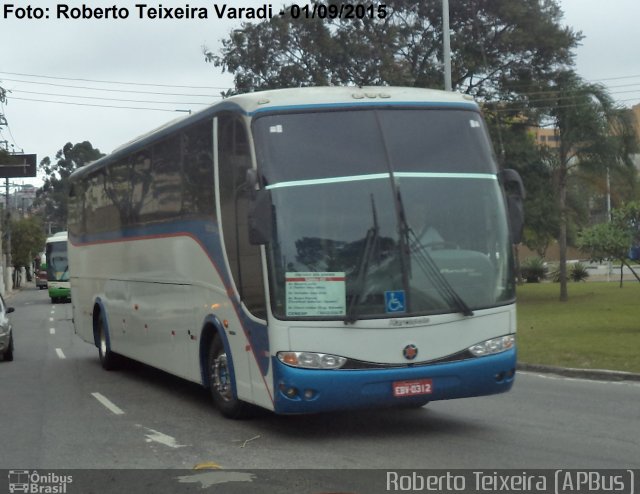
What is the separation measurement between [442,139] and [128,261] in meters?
6.65

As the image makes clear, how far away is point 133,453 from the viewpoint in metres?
9.47

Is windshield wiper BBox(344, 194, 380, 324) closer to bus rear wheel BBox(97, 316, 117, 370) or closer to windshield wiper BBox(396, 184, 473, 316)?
windshield wiper BBox(396, 184, 473, 316)

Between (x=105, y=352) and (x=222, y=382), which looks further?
(x=105, y=352)

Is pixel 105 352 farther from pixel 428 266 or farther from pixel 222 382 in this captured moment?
pixel 428 266

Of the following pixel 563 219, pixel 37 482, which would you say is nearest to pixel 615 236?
pixel 563 219

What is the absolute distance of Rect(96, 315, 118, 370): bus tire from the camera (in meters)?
17.7

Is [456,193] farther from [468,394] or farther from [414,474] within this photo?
[414,474]

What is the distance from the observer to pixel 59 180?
12225 centimetres

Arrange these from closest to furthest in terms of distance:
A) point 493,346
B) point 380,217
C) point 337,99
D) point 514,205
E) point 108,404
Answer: point 380,217, point 493,346, point 337,99, point 514,205, point 108,404

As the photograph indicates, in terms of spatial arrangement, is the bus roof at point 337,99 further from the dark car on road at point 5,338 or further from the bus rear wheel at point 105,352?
the dark car on road at point 5,338

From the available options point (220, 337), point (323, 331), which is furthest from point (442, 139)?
point (220, 337)

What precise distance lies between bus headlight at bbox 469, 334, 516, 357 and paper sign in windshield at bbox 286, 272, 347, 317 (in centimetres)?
140

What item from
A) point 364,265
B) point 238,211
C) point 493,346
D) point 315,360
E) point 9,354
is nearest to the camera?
point 315,360

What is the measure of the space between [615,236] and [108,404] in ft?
43.8
